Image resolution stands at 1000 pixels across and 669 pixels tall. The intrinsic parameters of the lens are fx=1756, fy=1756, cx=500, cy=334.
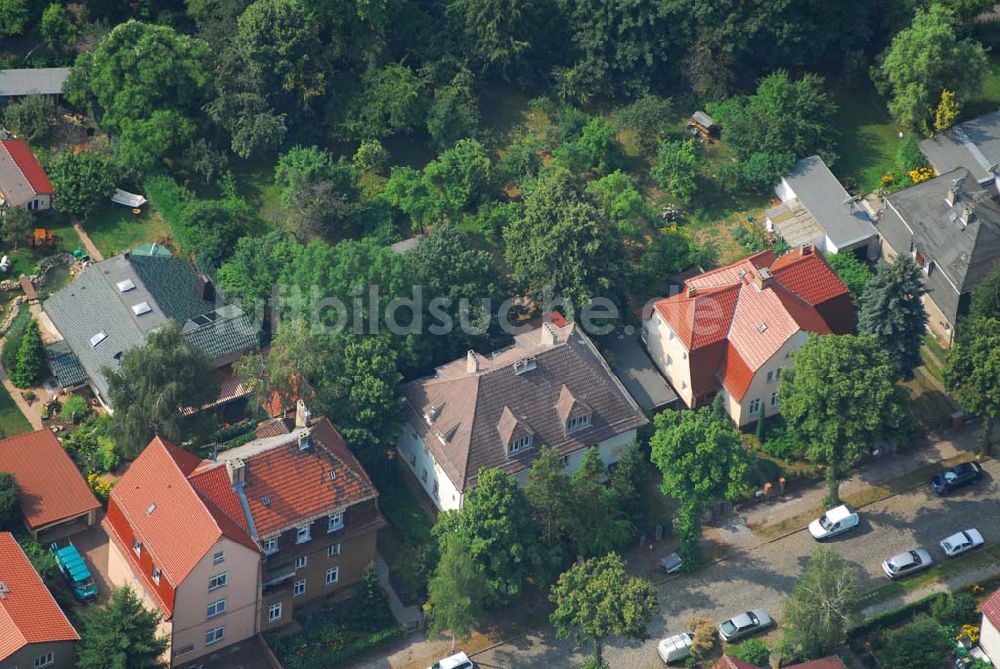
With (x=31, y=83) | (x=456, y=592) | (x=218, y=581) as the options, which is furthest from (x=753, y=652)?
(x=31, y=83)

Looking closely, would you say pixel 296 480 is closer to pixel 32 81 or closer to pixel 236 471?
pixel 236 471

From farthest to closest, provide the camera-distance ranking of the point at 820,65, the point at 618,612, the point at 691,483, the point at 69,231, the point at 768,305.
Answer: the point at 820,65 → the point at 69,231 → the point at 768,305 → the point at 691,483 → the point at 618,612

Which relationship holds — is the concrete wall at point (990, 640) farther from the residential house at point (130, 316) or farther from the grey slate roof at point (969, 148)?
the residential house at point (130, 316)

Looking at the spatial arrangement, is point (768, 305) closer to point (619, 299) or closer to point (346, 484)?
point (619, 299)

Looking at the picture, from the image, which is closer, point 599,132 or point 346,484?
point 346,484

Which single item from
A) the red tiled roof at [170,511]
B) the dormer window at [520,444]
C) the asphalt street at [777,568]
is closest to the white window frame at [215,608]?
the red tiled roof at [170,511]

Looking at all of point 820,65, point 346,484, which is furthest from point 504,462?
point 820,65

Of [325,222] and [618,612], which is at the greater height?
[325,222]
